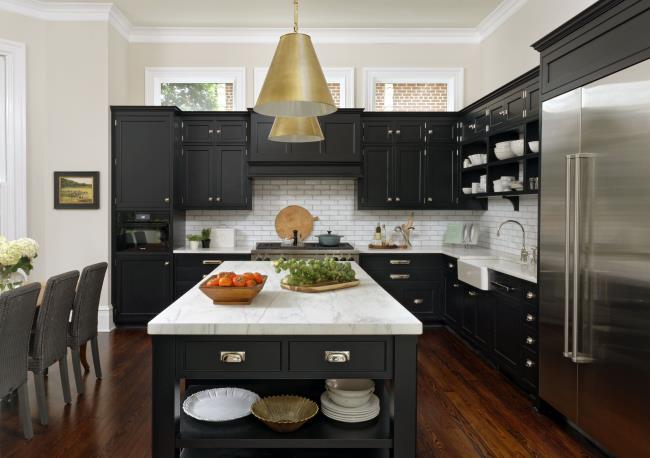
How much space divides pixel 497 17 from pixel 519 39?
0.72m

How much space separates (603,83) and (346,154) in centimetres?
382

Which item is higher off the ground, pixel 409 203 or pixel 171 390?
pixel 409 203

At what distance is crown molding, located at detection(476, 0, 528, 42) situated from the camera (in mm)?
5826

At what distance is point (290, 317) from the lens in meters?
2.55

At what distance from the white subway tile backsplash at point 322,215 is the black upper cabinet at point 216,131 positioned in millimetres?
700

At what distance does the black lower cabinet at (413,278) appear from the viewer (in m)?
6.52

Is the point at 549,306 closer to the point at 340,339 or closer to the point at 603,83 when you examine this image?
the point at 603,83

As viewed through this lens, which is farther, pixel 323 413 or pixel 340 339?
pixel 323 413

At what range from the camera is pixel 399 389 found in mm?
2471

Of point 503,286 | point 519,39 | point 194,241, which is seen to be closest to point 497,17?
point 519,39

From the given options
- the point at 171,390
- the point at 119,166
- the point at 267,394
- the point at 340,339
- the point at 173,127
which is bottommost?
the point at 267,394

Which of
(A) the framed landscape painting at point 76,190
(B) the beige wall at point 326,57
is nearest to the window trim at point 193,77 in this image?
(B) the beige wall at point 326,57

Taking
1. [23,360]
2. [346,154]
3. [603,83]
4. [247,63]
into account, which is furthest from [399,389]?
[247,63]

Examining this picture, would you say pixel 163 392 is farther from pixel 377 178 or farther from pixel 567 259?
pixel 377 178
